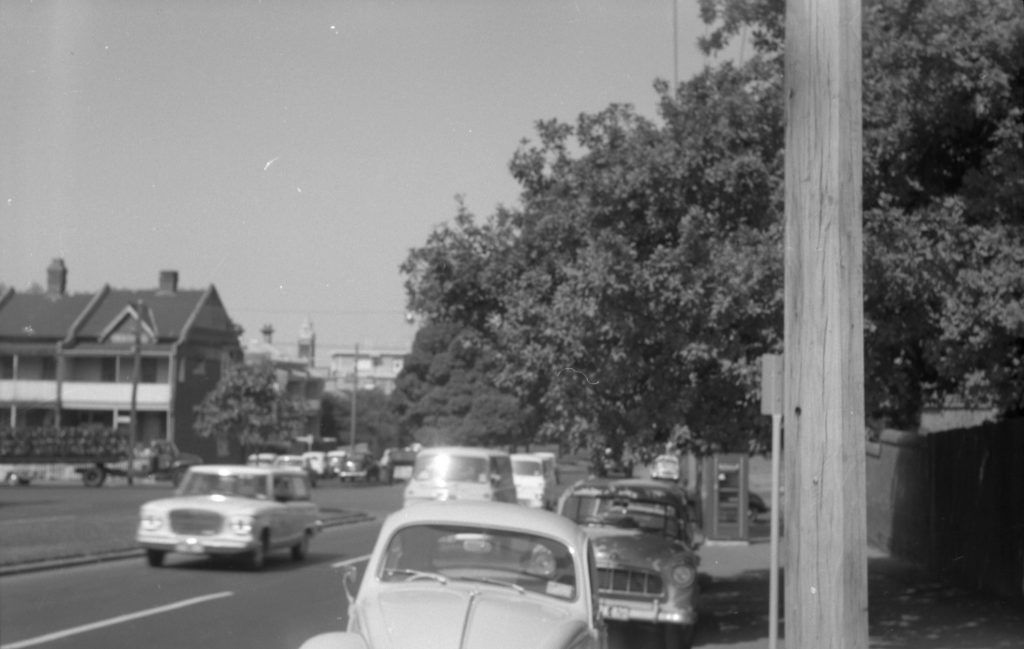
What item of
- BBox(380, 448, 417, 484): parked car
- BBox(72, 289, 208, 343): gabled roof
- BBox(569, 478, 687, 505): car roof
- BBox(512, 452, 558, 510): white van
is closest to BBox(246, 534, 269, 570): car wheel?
BBox(569, 478, 687, 505): car roof

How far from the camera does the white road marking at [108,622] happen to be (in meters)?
12.3

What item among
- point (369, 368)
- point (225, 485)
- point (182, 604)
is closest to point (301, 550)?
point (225, 485)

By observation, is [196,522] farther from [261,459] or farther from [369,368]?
[369,368]

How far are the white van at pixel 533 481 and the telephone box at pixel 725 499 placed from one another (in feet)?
26.7

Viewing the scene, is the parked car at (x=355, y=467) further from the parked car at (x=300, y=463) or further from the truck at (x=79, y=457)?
the truck at (x=79, y=457)

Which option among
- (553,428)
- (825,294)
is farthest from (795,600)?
(553,428)

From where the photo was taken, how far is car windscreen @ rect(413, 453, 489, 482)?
2684 cm

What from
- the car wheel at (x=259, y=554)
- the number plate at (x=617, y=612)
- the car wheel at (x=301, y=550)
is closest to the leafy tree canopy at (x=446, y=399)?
the car wheel at (x=301, y=550)

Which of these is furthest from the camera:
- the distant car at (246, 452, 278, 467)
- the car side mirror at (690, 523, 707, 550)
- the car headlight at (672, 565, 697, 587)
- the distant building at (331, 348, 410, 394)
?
the distant building at (331, 348, 410, 394)

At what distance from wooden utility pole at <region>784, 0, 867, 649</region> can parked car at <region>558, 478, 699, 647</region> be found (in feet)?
20.0

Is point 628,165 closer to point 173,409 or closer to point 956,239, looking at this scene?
point 956,239

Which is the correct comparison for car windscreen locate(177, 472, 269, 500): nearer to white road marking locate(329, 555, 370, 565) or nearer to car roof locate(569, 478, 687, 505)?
white road marking locate(329, 555, 370, 565)

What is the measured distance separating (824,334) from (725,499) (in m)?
23.3

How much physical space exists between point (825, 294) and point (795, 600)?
5.08 ft
